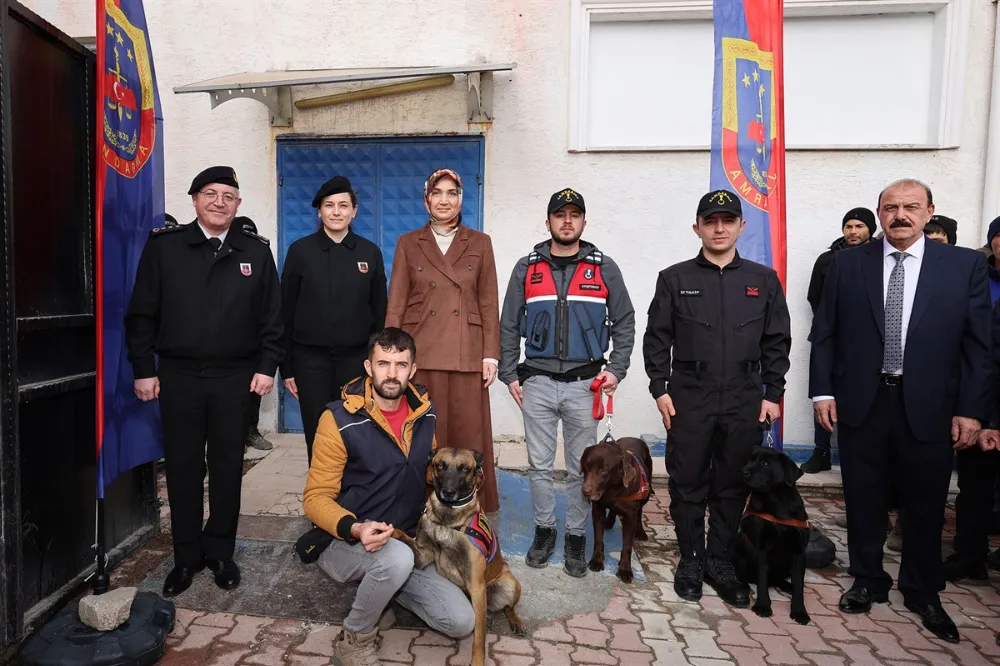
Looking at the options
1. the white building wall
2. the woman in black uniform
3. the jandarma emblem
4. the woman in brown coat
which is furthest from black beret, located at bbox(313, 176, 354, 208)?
the white building wall

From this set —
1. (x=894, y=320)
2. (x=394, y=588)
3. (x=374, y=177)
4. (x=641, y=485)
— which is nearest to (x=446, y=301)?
(x=641, y=485)

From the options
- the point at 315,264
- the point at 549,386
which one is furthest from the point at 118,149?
the point at 549,386

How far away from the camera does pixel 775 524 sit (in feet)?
11.1

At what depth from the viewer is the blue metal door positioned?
6.48m

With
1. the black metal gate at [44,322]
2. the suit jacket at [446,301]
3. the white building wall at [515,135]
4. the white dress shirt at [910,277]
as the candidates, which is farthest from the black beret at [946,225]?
the black metal gate at [44,322]

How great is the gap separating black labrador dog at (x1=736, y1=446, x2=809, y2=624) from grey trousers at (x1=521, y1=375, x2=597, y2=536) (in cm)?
95

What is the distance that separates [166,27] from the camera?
6.53 metres

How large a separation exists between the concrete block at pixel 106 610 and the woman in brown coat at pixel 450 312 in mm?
1809

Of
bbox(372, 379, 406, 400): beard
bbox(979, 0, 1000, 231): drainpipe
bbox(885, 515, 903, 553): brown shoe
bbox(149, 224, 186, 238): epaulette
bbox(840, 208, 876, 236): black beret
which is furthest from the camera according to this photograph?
bbox(979, 0, 1000, 231): drainpipe

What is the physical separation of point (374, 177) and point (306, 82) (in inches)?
55.8

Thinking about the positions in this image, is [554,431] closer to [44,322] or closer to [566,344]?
[566,344]

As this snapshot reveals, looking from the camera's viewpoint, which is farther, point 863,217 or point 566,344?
point 863,217

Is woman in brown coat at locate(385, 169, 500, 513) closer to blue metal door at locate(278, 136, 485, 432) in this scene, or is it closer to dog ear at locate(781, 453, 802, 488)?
dog ear at locate(781, 453, 802, 488)

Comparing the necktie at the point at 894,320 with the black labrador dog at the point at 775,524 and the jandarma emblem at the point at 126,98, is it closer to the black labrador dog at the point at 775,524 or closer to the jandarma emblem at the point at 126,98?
the black labrador dog at the point at 775,524
